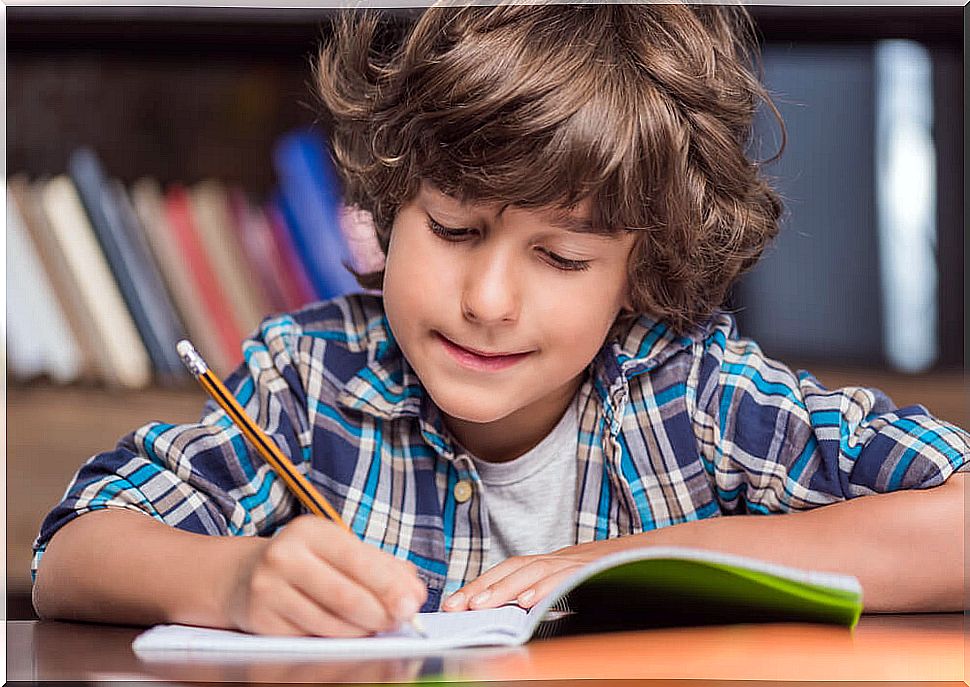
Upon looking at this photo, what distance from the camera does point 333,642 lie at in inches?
19.6

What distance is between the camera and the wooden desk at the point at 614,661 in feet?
1.45

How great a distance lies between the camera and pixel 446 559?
0.83m

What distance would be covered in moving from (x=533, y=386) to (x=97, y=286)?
2.84ft

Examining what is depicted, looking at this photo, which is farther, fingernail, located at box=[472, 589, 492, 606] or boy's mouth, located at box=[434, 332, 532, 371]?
boy's mouth, located at box=[434, 332, 532, 371]

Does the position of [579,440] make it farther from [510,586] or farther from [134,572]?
[134,572]

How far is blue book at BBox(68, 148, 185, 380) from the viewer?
145cm

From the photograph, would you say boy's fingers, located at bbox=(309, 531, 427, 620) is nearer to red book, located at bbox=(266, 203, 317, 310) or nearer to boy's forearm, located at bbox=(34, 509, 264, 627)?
boy's forearm, located at bbox=(34, 509, 264, 627)

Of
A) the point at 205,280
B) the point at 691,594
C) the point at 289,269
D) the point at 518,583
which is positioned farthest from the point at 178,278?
the point at 691,594

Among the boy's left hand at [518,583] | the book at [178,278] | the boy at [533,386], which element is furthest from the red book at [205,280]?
the boy's left hand at [518,583]

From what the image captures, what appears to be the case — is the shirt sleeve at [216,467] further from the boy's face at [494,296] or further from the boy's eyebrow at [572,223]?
the boy's eyebrow at [572,223]

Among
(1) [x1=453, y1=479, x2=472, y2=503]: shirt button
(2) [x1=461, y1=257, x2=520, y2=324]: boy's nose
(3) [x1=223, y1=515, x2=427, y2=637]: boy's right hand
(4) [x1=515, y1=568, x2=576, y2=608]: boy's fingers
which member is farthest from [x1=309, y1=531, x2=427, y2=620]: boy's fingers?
(1) [x1=453, y1=479, x2=472, y2=503]: shirt button

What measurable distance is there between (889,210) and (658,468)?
2.70 feet

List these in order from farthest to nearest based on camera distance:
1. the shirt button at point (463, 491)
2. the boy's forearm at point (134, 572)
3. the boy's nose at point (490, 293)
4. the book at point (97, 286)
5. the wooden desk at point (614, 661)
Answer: the book at point (97, 286)
the shirt button at point (463, 491)
the boy's nose at point (490, 293)
the boy's forearm at point (134, 572)
the wooden desk at point (614, 661)

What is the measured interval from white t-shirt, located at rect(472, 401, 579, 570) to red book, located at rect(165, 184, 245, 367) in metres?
0.69
